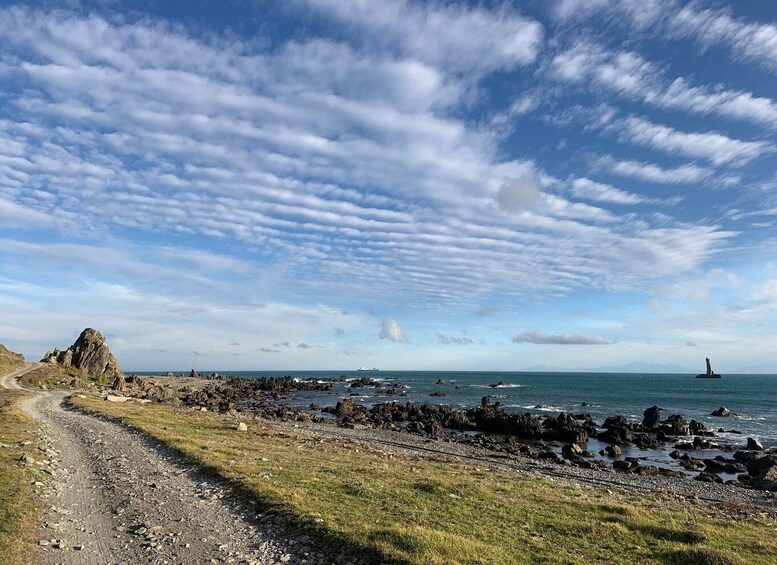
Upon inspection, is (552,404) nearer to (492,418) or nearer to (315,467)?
(492,418)

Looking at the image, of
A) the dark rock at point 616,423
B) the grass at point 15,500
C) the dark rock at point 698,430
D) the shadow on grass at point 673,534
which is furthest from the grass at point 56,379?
the dark rock at point 698,430

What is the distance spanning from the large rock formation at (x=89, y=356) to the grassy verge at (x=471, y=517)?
333 ft

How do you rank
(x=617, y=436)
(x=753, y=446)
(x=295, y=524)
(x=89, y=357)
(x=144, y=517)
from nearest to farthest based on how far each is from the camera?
(x=295, y=524) < (x=144, y=517) < (x=753, y=446) < (x=617, y=436) < (x=89, y=357)

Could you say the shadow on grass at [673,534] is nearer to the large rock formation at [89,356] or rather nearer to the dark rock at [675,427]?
the dark rock at [675,427]

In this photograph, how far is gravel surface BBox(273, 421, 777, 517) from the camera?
31.1 m

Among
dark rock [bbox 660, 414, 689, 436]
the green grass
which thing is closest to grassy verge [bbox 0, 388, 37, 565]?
dark rock [bbox 660, 414, 689, 436]

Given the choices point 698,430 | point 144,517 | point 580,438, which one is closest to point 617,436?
point 580,438

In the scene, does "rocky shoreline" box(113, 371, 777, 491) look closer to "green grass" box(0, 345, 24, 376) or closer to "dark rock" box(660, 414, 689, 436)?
"dark rock" box(660, 414, 689, 436)

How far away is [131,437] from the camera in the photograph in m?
32.7

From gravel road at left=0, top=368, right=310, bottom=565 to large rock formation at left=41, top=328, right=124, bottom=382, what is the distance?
10004cm

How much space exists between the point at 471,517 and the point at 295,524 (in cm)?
662

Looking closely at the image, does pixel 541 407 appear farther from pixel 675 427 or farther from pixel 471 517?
pixel 471 517

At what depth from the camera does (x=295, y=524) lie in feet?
48.8

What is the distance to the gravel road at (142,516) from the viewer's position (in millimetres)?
12766
